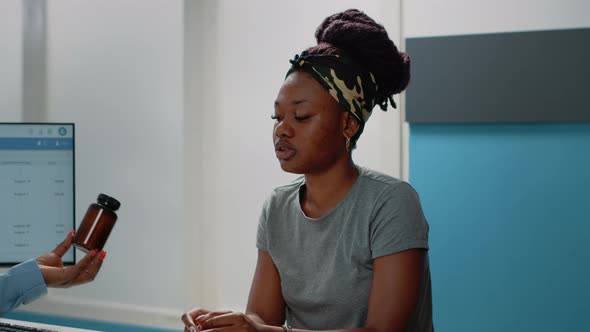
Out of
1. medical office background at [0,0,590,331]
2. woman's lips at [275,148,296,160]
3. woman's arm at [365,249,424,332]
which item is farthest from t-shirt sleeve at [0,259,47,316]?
medical office background at [0,0,590,331]

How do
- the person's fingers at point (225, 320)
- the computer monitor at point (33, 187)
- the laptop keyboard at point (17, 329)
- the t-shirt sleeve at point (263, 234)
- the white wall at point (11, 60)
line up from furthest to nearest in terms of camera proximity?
the white wall at point (11, 60)
the computer monitor at point (33, 187)
the t-shirt sleeve at point (263, 234)
the laptop keyboard at point (17, 329)
the person's fingers at point (225, 320)

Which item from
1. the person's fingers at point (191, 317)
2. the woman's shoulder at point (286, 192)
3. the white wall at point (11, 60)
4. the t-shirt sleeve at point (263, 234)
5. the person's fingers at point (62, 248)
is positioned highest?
the white wall at point (11, 60)

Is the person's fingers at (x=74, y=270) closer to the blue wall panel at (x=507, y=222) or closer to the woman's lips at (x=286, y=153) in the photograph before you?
the woman's lips at (x=286, y=153)

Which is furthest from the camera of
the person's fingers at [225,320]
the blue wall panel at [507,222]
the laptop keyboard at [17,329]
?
the blue wall panel at [507,222]

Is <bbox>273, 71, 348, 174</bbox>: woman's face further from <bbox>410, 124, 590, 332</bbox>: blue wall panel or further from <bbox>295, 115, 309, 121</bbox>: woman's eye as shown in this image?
<bbox>410, 124, 590, 332</bbox>: blue wall panel

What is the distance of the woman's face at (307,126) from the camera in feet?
5.11

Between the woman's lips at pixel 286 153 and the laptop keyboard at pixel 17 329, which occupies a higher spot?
the woman's lips at pixel 286 153

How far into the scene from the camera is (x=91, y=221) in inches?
59.2

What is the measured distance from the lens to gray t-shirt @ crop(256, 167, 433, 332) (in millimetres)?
1518

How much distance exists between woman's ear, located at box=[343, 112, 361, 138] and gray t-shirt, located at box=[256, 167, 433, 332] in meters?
0.12

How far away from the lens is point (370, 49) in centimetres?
159

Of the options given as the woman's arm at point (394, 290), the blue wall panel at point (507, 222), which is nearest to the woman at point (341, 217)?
the woman's arm at point (394, 290)

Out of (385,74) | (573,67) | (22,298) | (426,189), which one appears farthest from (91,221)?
(573,67)

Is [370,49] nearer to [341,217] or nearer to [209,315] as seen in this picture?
[341,217]
